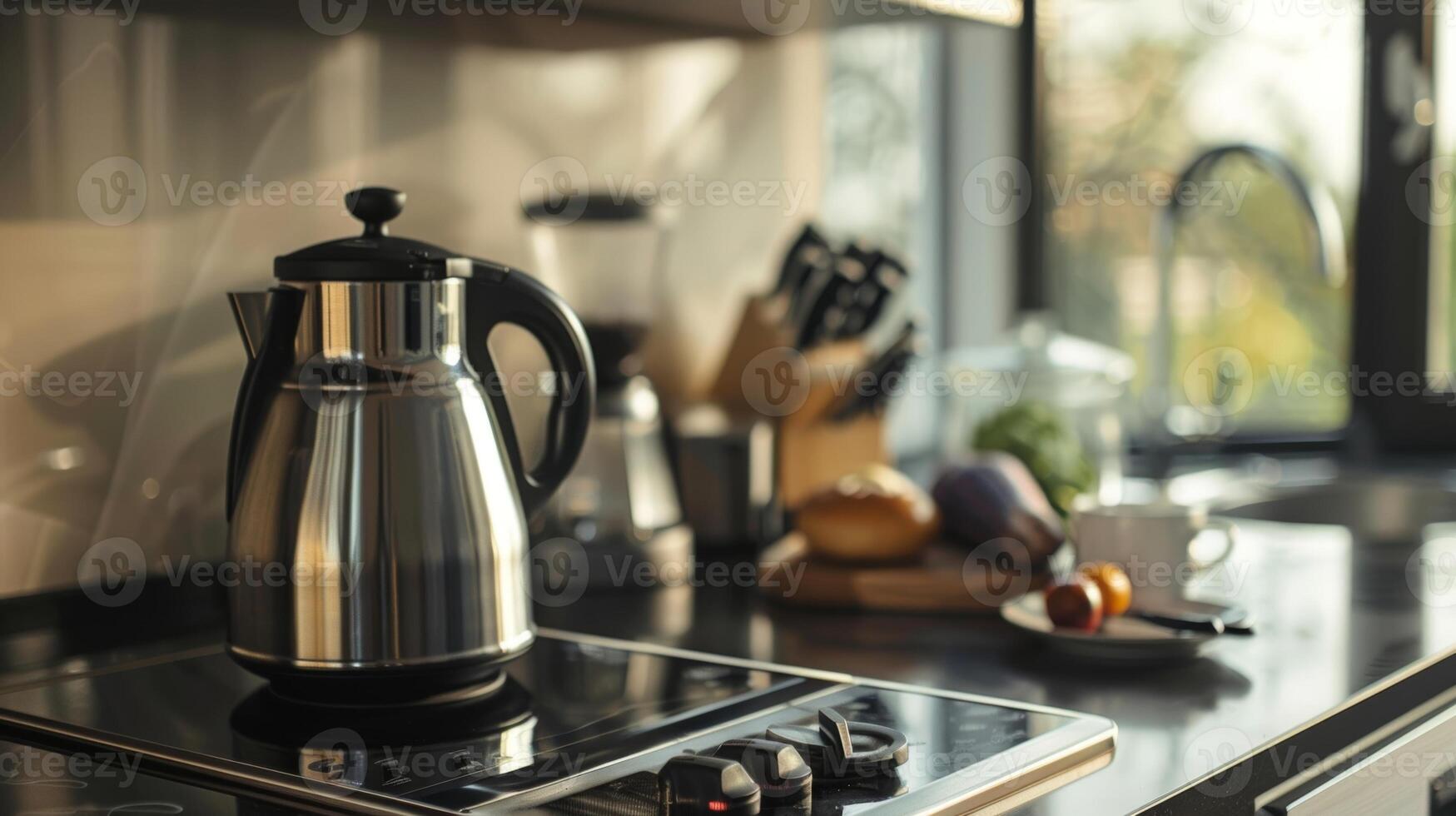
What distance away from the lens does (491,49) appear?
1.39m

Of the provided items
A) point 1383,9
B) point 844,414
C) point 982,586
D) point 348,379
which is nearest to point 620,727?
point 348,379

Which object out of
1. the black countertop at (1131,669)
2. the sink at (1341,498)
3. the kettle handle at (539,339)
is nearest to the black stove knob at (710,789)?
the black countertop at (1131,669)

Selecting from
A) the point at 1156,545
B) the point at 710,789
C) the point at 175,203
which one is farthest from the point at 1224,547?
the point at 175,203

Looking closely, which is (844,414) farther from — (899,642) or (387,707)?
(387,707)

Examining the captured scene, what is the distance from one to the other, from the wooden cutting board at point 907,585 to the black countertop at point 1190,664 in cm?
2

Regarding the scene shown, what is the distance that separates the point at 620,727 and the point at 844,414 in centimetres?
74

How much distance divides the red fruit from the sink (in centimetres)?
91

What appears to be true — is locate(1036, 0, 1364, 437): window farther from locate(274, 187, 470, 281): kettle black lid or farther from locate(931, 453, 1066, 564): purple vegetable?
locate(274, 187, 470, 281): kettle black lid

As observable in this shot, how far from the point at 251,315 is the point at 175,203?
24cm

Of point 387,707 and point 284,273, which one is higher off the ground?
point 284,273

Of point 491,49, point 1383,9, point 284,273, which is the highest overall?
point 1383,9

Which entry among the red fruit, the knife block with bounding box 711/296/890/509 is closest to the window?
the knife block with bounding box 711/296/890/509

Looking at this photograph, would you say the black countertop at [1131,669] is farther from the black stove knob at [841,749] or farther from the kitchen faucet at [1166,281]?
the kitchen faucet at [1166,281]

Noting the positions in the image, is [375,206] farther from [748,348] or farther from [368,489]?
[748,348]
